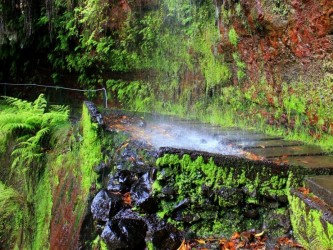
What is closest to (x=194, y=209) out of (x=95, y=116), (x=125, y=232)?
(x=125, y=232)

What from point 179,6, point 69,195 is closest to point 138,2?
point 179,6

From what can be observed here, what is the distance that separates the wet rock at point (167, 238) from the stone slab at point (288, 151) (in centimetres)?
134

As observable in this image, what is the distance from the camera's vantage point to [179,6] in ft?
26.3

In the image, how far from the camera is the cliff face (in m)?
4.07

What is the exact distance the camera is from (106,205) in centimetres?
341

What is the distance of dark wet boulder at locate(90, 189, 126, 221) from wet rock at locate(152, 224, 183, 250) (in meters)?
0.47

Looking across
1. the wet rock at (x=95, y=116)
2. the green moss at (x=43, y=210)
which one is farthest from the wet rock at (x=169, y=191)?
the green moss at (x=43, y=210)

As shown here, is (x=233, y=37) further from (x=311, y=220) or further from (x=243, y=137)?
(x=311, y=220)

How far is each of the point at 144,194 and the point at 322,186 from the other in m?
1.60

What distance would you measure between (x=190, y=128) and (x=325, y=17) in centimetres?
285

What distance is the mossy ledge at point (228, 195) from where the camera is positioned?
3.20 m

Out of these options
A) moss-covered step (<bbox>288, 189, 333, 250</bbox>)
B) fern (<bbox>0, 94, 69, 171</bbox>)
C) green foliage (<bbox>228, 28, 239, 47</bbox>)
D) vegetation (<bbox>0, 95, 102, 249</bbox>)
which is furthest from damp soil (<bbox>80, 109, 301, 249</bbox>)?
green foliage (<bbox>228, 28, 239, 47</bbox>)

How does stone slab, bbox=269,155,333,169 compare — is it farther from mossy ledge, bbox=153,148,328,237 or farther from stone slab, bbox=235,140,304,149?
stone slab, bbox=235,140,304,149

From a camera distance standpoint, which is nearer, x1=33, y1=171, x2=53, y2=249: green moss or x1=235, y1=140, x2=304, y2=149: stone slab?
x1=235, y1=140, x2=304, y2=149: stone slab
